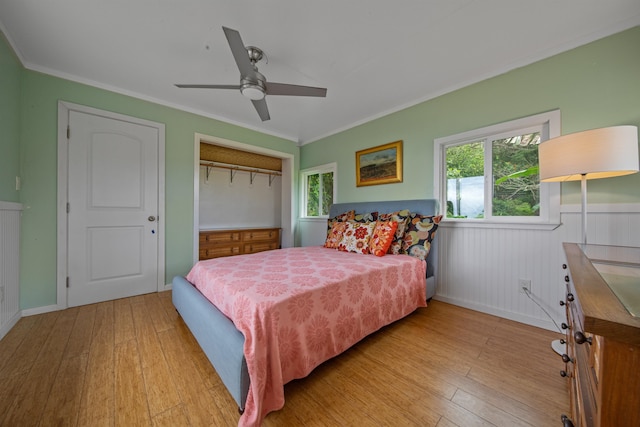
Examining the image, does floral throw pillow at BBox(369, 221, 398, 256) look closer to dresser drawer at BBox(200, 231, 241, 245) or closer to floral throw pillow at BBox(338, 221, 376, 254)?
floral throw pillow at BBox(338, 221, 376, 254)

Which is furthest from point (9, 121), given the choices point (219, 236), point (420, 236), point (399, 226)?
point (420, 236)

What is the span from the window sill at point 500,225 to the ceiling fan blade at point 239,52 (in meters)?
2.36

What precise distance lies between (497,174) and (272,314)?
2476 millimetres

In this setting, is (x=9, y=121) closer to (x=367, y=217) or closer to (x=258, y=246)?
(x=258, y=246)

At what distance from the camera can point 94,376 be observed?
1393 mm

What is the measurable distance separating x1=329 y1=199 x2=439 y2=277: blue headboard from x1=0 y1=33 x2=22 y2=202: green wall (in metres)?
3.29

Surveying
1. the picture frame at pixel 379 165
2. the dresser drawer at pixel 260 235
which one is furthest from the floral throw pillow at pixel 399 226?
the dresser drawer at pixel 260 235

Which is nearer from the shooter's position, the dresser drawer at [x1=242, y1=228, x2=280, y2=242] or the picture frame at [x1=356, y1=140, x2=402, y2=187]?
the picture frame at [x1=356, y1=140, x2=402, y2=187]

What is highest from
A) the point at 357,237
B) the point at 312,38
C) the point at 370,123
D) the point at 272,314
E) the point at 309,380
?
the point at 312,38

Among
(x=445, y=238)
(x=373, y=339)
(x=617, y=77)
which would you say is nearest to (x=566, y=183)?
(x=617, y=77)

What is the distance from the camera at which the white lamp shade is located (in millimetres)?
1403

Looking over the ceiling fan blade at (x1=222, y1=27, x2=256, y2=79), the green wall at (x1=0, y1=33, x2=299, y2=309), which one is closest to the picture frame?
the ceiling fan blade at (x1=222, y1=27, x2=256, y2=79)

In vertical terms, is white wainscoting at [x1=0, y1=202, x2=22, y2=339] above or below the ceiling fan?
below

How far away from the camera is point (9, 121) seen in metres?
1.96
